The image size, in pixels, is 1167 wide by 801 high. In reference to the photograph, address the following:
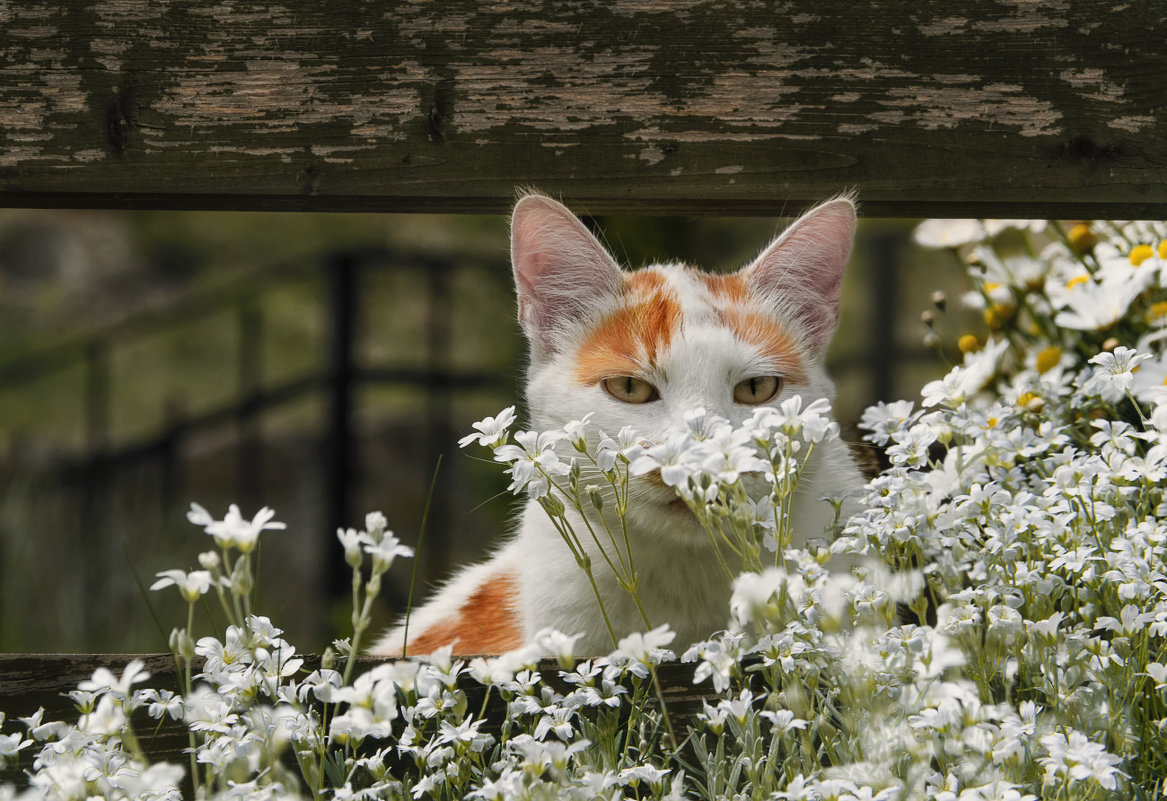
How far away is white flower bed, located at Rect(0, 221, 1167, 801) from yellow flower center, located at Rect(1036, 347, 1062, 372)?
856mm

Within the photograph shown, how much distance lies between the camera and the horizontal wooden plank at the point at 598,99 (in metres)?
1.41

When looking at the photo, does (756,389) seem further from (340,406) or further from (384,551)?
(340,406)

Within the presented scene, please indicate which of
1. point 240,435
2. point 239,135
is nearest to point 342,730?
point 239,135

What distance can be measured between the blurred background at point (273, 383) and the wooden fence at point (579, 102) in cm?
89

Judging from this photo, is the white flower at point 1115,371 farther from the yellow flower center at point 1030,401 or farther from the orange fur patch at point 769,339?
the orange fur patch at point 769,339

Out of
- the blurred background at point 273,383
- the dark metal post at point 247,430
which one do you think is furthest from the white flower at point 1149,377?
the dark metal post at point 247,430

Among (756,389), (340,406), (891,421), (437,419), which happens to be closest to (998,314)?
(756,389)

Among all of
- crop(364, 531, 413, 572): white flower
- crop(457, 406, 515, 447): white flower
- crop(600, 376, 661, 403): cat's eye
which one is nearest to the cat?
crop(600, 376, 661, 403): cat's eye

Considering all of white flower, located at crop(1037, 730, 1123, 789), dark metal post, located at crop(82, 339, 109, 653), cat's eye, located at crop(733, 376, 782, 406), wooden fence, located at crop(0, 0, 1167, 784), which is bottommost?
dark metal post, located at crop(82, 339, 109, 653)

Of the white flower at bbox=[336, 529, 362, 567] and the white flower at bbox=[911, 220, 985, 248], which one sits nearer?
the white flower at bbox=[336, 529, 362, 567]

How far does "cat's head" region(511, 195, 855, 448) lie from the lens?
179cm

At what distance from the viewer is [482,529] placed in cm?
646

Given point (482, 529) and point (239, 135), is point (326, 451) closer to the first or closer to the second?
point (482, 529)

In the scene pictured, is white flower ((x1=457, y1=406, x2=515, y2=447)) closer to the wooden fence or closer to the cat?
the wooden fence
